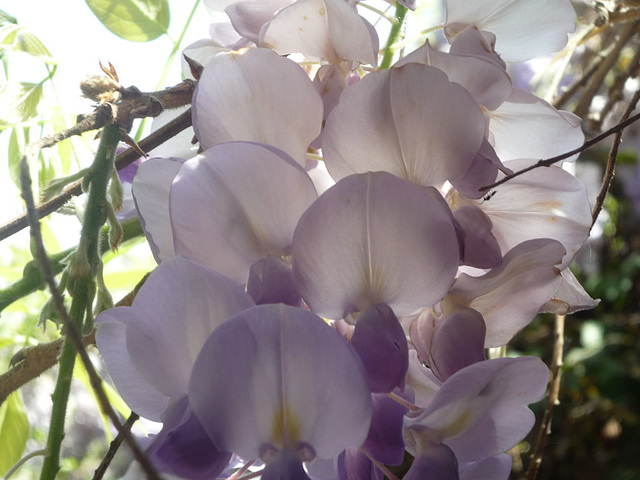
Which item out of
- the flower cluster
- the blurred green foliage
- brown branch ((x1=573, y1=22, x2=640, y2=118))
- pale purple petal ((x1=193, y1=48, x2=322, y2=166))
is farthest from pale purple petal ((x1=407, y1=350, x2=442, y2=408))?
the blurred green foliage

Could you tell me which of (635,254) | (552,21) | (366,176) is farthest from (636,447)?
(366,176)

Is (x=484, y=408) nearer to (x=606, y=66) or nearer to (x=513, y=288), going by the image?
(x=513, y=288)

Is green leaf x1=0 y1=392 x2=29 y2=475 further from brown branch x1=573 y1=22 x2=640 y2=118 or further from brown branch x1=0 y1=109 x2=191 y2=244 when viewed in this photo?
brown branch x1=573 y1=22 x2=640 y2=118

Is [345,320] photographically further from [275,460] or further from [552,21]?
[552,21]

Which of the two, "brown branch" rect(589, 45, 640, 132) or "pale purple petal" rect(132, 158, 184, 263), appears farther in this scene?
"brown branch" rect(589, 45, 640, 132)

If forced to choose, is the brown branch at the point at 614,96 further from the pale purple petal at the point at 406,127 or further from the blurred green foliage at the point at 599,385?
the blurred green foliage at the point at 599,385
